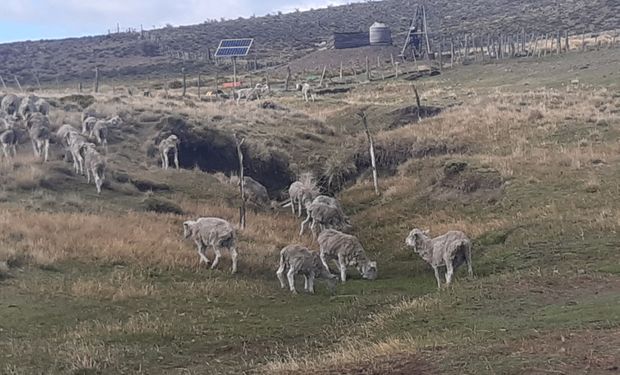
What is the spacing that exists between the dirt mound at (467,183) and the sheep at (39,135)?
17.2 meters

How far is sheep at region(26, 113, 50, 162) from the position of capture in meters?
36.1

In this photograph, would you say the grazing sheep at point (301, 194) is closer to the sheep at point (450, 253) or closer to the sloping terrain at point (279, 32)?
the sheep at point (450, 253)

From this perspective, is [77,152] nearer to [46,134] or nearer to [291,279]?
[46,134]

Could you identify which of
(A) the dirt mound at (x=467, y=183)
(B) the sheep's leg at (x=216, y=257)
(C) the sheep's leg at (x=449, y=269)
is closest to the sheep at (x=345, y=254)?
(C) the sheep's leg at (x=449, y=269)

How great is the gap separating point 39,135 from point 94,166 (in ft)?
16.5

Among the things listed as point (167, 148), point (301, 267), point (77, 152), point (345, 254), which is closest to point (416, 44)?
point (167, 148)

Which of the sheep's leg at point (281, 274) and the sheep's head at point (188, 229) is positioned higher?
the sheep's head at point (188, 229)

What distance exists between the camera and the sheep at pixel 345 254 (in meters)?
26.5

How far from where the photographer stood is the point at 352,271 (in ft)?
91.0

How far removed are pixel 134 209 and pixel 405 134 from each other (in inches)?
847

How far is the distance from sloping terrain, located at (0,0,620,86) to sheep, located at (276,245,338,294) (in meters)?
92.9

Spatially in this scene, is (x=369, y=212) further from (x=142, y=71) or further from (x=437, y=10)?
(x=437, y=10)

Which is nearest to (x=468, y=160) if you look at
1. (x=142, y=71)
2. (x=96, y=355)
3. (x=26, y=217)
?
(x=26, y=217)

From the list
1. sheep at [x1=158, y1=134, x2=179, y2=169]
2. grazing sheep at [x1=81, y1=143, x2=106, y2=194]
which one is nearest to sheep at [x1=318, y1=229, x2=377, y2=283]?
grazing sheep at [x1=81, y1=143, x2=106, y2=194]
